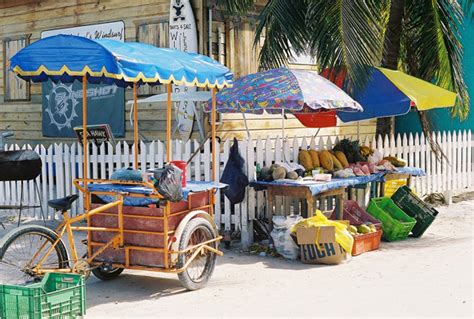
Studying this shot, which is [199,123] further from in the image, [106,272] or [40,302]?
[40,302]

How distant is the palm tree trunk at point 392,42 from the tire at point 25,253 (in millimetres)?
8081

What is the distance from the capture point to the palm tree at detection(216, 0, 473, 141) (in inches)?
435

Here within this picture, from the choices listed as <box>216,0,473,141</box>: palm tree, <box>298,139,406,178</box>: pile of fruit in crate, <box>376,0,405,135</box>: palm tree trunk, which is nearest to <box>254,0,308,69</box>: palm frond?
<box>216,0,473,141</box>: palm tree

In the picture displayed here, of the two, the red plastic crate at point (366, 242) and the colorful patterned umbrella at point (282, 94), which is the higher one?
the colorful patterned umbrella at point (282, 94)

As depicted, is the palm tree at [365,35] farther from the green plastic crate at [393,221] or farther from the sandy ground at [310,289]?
the sandy ground at [310,289]

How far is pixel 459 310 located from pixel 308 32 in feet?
22.8

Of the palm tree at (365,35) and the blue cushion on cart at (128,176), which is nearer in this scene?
the blue cushion on cart at (128,176)

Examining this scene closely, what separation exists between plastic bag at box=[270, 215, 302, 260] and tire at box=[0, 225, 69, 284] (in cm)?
297

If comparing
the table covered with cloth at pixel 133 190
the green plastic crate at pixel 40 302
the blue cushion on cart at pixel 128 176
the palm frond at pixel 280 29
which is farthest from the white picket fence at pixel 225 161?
the green plastic crate at pixel 40 302

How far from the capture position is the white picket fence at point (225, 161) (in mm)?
9836

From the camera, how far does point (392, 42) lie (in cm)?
1309

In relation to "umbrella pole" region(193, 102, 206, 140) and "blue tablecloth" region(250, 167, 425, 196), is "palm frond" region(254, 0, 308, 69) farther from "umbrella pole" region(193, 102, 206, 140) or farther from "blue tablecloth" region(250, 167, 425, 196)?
"blue tablecloth" region(250, 167, 425, 196)

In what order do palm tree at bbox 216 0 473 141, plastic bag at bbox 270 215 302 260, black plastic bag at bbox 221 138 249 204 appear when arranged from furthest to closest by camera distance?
palm tree at bbox 216 0 473 141 → black plastic bag at bbox 221 138 249 204 → plastic bag at bbox 270 215 302 260

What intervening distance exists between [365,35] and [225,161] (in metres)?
3.01
